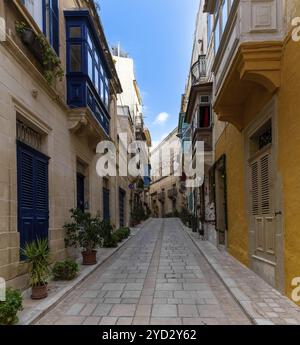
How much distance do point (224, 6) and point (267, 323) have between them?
755 cm

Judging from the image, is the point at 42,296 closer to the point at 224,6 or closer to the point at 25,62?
the point at 25,62

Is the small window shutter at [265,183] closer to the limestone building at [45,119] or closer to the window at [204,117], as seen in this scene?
the limestone building at [45,119]

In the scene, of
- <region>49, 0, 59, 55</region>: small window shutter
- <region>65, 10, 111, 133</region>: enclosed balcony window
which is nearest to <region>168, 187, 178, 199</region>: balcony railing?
<region>65, 10, 111, 133</region>: enclosed balcony window

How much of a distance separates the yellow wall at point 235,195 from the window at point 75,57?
511 cm

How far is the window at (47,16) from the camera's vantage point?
8.22 meters

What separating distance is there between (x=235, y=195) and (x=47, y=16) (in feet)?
23.1

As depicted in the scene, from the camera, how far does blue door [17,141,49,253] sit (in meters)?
7.10

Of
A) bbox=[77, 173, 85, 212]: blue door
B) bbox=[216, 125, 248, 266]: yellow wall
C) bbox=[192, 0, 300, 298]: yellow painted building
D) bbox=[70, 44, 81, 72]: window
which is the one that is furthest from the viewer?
bbox=[77, 173, 85, 212]: blue door

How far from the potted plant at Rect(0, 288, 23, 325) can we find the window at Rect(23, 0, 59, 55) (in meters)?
6.13

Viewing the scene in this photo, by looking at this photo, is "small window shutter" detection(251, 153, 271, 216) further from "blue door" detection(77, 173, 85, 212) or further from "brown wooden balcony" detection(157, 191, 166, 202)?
"brown wooden balcony" detection(157, 191, 166, 202)

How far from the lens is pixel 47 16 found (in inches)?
358

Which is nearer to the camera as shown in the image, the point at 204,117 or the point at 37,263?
the point at 37,263

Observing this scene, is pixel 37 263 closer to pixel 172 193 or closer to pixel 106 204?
pixel 106 204

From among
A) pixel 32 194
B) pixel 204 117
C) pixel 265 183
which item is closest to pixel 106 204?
pixel 204 117
